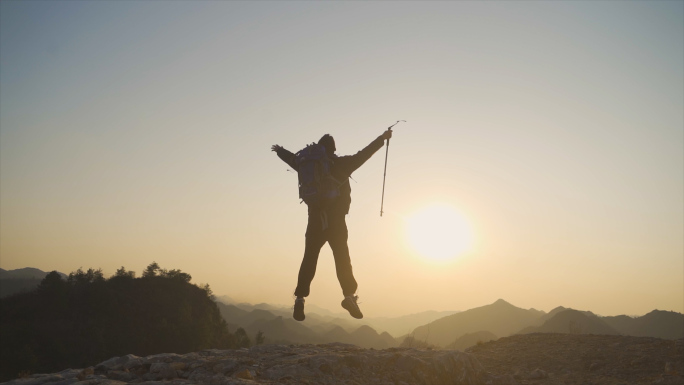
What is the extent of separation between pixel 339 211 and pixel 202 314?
69231mm

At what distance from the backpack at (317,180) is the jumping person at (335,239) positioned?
12 centimetres

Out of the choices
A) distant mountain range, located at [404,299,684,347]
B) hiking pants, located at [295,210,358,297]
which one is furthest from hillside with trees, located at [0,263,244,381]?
hiking pants, located at [295,210,358,297]

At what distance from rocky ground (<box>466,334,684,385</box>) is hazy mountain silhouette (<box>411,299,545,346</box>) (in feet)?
258

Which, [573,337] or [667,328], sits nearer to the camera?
[573,337]

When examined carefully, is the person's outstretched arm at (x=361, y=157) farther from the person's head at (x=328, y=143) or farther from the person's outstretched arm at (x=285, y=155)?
the person's outstretched arm at (x=285, y=155)

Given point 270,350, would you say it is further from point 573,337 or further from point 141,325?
point 141,325

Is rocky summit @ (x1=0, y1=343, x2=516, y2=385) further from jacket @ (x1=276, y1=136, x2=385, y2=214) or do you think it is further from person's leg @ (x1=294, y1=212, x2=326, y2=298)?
jacket @ (x1=276, y1=136, x2=385, y2=214)

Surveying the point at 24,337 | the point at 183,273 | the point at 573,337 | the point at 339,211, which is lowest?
the point at 24,337

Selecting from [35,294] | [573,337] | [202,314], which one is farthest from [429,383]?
[35,294]

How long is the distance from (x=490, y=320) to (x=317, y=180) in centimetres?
10246

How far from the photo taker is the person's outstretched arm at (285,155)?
31.0ft

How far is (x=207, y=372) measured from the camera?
26.8 ft

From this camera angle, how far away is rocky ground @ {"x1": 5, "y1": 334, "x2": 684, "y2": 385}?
316 inches

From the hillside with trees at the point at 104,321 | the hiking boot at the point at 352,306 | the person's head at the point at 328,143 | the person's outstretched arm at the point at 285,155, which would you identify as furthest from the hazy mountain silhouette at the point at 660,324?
the person's outstretched arm at the point at 285,155
